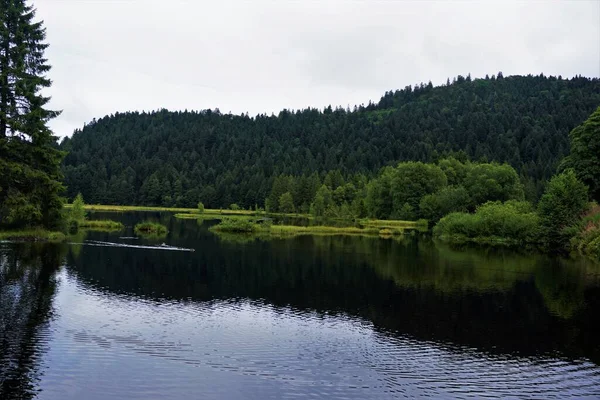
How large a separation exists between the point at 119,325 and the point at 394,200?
105 m

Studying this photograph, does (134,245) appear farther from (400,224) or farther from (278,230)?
(400,224)

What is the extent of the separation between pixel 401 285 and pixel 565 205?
43.3 meters

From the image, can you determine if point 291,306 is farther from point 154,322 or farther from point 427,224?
point 427,224

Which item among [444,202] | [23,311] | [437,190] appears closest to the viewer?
[23,311]

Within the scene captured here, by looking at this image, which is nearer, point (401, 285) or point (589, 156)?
point (401, 285)

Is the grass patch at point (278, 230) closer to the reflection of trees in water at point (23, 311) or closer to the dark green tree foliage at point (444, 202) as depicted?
the dark green tree foliage at point (444, 202)

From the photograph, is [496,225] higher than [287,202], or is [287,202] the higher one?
[287,202]

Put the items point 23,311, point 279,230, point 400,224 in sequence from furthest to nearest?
point 400,224, point 279,230, point 23,311

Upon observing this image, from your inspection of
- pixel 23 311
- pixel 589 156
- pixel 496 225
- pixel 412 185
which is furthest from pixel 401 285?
pixel 412 185

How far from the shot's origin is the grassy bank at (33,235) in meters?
60.2

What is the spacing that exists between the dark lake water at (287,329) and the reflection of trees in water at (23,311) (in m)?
0.11

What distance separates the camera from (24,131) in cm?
6044

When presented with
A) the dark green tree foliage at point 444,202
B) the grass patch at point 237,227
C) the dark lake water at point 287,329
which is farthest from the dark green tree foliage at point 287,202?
the dark lake water at point 287,329

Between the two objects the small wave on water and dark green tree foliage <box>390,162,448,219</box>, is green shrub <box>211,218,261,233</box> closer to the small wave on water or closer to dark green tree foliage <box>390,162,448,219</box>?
the small wave on water
